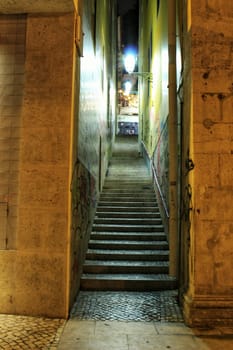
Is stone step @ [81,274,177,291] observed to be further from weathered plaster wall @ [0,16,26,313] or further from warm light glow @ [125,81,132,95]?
warm light glow @ [125,81,132,95]

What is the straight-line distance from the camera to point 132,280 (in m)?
6.84

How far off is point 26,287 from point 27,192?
1536mm

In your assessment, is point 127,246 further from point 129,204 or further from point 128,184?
point 128,184

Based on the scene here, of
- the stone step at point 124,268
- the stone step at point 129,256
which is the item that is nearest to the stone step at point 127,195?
the stone step at point 129,256

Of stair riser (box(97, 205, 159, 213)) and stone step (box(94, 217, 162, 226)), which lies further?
stair riser (box(97, 205, 159, 213))

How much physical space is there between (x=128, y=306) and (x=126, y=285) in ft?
2.91

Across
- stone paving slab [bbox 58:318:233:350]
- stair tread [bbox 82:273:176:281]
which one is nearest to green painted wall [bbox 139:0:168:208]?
stair tread [bbox 82:273:176:281]

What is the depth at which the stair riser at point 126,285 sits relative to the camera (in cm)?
679

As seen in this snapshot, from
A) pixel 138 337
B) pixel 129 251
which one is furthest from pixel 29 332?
pixel 129 251

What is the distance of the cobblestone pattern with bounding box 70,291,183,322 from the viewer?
17.8ft

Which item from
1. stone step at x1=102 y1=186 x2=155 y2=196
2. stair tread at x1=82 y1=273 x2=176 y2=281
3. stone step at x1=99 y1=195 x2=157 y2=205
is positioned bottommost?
stair tread at x1=82 y1=273 x2=176 y2=281

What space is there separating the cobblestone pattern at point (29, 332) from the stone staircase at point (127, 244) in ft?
6.03

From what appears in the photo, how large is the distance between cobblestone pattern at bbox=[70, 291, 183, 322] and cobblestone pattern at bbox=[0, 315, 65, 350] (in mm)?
545

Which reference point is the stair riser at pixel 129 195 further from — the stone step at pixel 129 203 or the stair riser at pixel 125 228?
the stair riser at pixel 125 228
